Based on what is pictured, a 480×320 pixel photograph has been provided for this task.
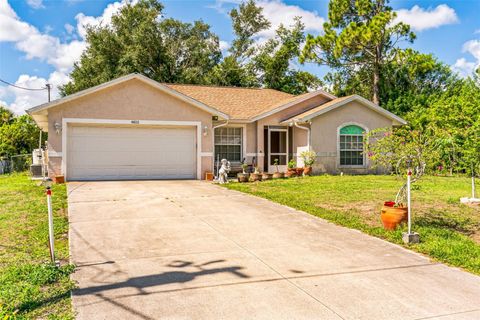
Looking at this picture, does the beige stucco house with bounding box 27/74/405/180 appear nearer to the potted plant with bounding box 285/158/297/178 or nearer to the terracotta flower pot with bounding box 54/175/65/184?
the terracotta flower pot with bounding box 54/175/65/184

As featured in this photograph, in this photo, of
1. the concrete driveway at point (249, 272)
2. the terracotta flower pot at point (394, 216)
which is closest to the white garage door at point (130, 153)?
the concrete driveway at point (249, 272)

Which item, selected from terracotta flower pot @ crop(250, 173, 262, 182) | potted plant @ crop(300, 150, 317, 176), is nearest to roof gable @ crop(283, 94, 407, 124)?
potted plant @ crop(300, 150, 317, 176)

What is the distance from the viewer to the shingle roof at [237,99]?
20125 mm

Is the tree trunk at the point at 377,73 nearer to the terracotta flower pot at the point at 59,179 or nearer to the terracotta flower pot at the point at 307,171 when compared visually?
the terracotta flower pot at the point at 307,171

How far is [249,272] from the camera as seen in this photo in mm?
5383

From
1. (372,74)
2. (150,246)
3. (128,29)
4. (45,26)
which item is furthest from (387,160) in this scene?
(128,29)

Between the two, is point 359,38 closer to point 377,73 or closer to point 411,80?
point 377,73

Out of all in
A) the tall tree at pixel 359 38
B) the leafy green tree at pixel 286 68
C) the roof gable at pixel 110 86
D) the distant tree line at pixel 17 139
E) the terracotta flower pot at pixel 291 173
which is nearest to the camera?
the roof gable at pixel 110 86

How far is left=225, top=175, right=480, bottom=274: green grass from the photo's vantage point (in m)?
6.63

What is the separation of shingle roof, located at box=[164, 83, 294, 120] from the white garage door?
3.11 metres

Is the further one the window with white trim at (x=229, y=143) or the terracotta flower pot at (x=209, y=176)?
the window with white trim at (x=229, y=143)

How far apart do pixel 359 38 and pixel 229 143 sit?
48.6 ft

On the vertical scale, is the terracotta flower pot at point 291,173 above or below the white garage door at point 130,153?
below

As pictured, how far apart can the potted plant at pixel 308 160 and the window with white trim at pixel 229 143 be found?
3091mm
